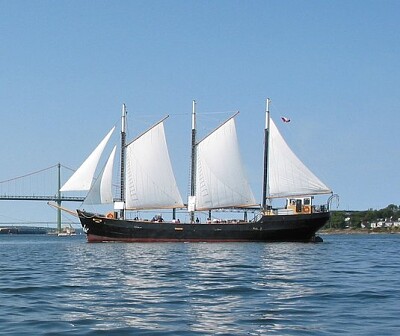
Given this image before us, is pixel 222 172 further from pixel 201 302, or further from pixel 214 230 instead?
pixel 201 302

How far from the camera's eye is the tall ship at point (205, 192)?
262ft

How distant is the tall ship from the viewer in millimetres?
80000

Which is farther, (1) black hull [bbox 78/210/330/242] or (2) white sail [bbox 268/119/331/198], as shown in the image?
(2) white sail [bbox 268/119/331/198]

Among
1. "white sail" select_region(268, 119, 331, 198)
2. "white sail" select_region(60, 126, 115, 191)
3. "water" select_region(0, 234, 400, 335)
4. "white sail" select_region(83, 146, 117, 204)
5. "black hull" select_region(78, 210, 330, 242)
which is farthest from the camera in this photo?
"white sail" select_region(83, 146, 117, 204)

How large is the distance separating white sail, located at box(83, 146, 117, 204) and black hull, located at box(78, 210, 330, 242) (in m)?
2.19

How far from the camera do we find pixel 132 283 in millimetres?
27219

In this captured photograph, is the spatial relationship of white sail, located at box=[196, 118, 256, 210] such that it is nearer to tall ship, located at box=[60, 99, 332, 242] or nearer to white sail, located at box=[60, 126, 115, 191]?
tall ship, located at box=[60, 99, 332, 242]

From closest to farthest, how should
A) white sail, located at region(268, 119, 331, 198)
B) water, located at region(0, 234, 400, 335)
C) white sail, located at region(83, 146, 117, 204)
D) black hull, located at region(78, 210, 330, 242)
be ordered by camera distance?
water, located at region(0, 234, 400, 335) → black hull, located at region(78, 210, 330, 242) → white sail, located at region(268, 119, 331, 198) → white sail, located at region(83, 146, 117, 204)

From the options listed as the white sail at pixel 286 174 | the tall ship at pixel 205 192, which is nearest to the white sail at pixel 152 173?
the tall ship at pixel 205 192

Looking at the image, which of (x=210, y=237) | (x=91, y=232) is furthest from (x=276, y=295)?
(x=91, y=232)

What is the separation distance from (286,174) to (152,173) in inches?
572

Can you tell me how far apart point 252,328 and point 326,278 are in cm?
1266

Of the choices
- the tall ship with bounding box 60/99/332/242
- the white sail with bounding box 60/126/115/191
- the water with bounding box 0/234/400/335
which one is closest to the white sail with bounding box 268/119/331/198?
the tall ship with bounding box 60/99/332/242

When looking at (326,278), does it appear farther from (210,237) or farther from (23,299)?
(210,237)
